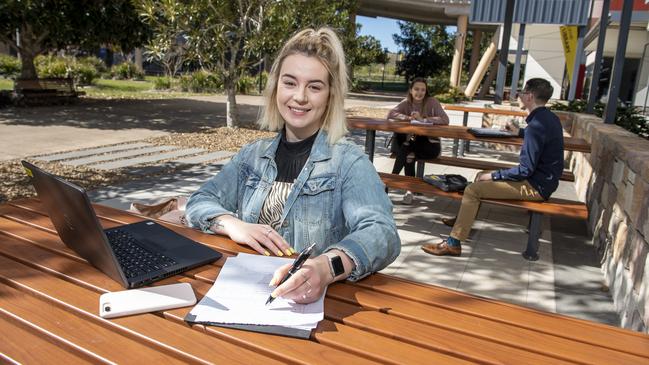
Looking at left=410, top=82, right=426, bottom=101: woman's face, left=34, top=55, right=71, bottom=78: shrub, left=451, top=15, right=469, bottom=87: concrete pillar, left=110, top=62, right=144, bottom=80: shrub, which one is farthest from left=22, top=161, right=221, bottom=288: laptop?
left=110, top=62, right=144, bottom=80: shrub

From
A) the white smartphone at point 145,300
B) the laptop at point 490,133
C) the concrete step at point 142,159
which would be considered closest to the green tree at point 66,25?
the concrete step at point 142,159

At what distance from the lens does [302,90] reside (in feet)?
6.63

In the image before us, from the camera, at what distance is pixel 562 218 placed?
19.1 feet

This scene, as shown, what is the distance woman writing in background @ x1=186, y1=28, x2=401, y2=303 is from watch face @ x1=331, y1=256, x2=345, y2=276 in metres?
0.09

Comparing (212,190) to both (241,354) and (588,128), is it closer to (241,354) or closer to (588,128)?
(241,354)

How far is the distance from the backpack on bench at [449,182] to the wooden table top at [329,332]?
3.28 m

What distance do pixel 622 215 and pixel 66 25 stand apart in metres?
12.8

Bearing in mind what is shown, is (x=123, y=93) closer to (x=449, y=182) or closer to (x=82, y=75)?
(x=82, y=75)

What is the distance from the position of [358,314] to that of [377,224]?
0.43 meters

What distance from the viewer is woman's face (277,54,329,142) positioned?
6.55 feet

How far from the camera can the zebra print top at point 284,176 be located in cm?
209

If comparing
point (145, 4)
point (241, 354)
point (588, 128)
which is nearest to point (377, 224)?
point (241, 354)

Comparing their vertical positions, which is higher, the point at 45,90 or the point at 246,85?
the point at 246,85

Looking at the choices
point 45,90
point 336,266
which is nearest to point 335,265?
point 336,266
